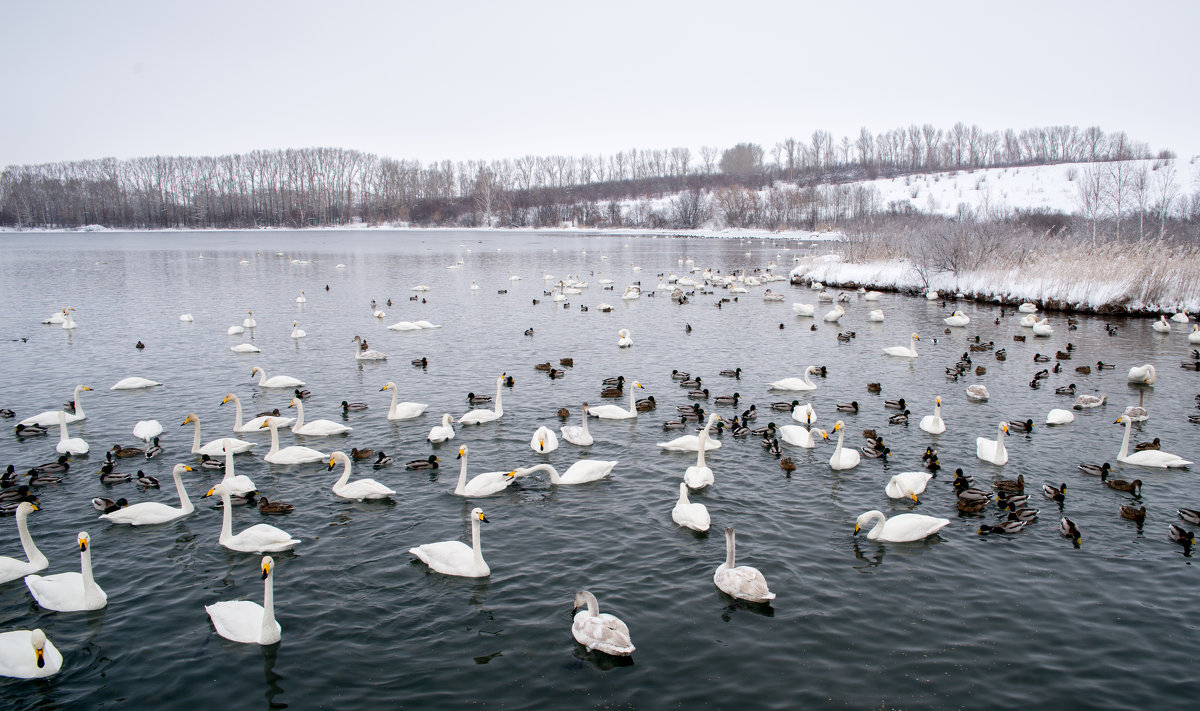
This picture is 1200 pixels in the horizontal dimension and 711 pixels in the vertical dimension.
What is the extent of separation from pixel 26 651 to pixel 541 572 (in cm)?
599

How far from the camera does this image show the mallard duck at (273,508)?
1180 cm

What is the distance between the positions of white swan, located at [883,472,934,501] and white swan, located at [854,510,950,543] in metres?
1.15

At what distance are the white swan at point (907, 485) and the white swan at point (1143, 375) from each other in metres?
12.5

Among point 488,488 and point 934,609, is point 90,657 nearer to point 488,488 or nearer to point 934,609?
point 488,488

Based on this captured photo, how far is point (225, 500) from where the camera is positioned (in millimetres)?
10875

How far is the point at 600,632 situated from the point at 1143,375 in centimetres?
2002

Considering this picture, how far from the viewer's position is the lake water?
784 centimetres

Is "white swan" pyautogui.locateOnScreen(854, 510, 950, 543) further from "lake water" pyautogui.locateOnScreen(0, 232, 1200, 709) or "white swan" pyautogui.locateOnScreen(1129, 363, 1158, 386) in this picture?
"white swan" pyautogui.locateOnScreen(1129, 363, 1158, 386)

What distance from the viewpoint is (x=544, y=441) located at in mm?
14883

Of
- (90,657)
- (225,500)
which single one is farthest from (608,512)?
(90,657)

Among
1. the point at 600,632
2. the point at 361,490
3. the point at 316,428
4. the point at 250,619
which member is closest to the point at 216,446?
the point at 316,428

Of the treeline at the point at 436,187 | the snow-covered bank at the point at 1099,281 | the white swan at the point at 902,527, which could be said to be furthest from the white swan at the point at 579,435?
the treeline at the point at 436,187

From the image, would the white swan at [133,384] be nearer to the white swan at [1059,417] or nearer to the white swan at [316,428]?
the white swan at [316,428]

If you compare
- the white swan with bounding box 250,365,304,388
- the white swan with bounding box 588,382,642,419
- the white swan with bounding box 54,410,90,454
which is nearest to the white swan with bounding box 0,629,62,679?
the white swan with bounding box 54,410,90,454
